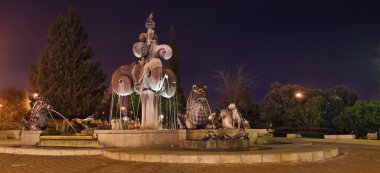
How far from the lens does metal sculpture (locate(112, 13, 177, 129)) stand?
50.2 feet

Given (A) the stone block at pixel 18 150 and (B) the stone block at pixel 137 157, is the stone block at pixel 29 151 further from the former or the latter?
(B) the stone block at pixel 137 157

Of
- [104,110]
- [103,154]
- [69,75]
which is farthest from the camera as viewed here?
[104,110]

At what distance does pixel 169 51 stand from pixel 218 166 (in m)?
8.91

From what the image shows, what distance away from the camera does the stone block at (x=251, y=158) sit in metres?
8.68

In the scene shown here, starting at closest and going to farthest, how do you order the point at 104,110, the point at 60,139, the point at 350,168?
1. the point at 350,168
2. the point at 60,139
3. the point at 104,110

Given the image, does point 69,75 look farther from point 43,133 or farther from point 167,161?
point 167,161

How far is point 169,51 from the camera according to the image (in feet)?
53.5

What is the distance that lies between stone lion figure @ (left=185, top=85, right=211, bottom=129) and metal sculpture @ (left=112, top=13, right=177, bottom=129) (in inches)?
56.6

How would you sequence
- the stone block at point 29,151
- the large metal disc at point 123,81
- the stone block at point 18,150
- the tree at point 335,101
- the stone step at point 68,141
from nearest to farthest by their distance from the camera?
the stone block at point 29,151 < the stone block at point 18,150 < the stone step at point 68,141 < the large metal disc at point 123,81 < the tree at point 335,101

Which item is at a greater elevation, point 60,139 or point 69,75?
point 69,75

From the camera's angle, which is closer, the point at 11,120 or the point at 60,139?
the point at 60,139

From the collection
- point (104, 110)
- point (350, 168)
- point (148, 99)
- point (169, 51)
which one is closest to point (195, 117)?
point (148, 99)

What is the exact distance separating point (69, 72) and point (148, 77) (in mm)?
17346

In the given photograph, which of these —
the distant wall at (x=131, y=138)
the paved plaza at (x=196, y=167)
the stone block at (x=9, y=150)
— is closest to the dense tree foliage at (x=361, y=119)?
the paved plaza at (x=196, y=167)
